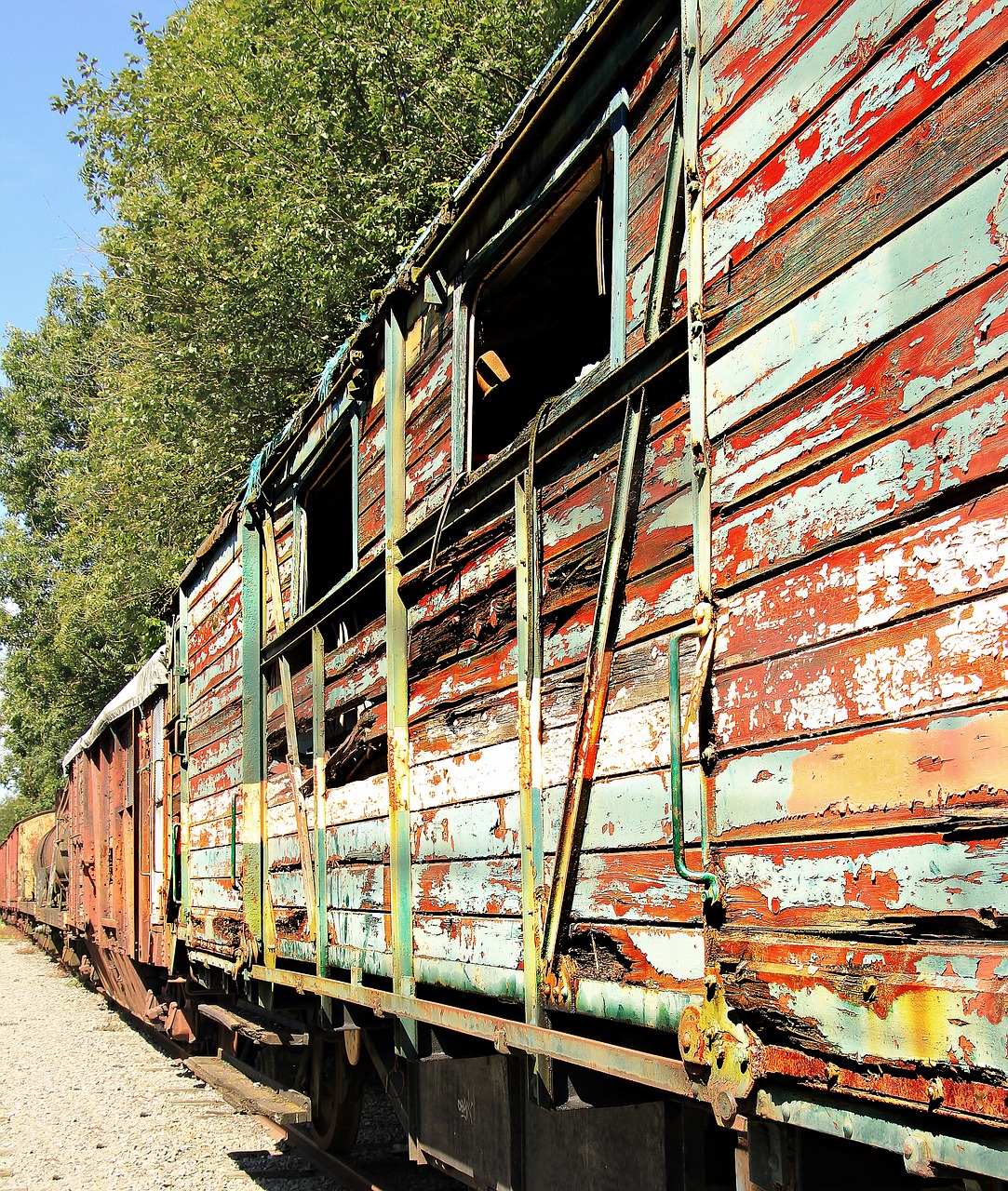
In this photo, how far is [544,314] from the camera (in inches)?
176

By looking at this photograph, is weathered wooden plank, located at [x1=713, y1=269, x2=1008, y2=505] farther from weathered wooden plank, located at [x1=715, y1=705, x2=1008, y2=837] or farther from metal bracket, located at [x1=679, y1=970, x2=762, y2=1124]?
metal bracket, located at [x1=679, y1=970, x2=762, y2=1124]

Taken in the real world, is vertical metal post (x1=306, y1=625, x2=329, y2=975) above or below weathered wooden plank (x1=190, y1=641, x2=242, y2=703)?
below

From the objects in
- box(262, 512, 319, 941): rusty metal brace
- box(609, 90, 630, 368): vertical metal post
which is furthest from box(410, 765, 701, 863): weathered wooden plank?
box(262, 512, 319, 941): rusty metal brace

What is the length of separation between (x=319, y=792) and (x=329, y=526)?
2063 millimetres

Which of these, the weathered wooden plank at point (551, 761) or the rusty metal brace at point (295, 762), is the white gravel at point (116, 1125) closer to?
the rusty metal brace at point (295, 762)

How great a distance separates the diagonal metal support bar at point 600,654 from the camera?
278cm

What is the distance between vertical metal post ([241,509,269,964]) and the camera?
261 inches

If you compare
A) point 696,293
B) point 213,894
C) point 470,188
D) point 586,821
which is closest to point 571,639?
point 586,821

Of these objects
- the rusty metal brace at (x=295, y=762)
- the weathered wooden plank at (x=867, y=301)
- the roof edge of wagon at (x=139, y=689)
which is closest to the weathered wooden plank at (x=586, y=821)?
the weathered wooden plank at (x=867, y=301)

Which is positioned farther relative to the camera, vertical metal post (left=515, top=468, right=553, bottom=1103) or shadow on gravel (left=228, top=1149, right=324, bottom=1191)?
shadow on gravel (left=228, top=1149, right=324, bottom=1191)

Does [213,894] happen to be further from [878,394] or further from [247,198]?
[247,198]

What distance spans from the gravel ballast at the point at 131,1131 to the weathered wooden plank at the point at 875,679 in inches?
201

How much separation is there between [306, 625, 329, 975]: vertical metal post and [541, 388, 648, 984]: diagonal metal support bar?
103 inches

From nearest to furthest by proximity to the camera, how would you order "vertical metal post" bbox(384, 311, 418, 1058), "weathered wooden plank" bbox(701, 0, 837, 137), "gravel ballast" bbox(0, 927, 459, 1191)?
"weathered wooden plank" bbox(701, 0, 837, 137)
"vertical metal post" bbox(384, 311, 418, 1058)
"gravel ballast" bbox(0, 927, 459, 1191)
